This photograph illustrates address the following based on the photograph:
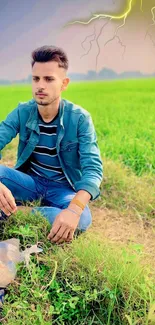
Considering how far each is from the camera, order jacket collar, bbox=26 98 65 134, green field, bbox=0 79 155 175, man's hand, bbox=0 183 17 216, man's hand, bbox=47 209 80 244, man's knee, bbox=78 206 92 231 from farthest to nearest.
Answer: green field, bbox=0 79 155 175 → jacket collar, bbox=26 98 65 134 → man's knee, bbox=78 206 92 231 → man's hand, bbox=0 183 17 216 → man's hand, bbox=47 209 80 244

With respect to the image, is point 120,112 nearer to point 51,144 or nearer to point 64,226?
point 51,144

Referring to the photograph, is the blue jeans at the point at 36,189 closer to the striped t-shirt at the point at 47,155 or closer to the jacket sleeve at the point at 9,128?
the striped t-shirt at the point at 47,155

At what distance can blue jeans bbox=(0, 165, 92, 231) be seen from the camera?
2.41 metres

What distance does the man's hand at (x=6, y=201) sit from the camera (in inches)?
81.8

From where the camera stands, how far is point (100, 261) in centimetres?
191

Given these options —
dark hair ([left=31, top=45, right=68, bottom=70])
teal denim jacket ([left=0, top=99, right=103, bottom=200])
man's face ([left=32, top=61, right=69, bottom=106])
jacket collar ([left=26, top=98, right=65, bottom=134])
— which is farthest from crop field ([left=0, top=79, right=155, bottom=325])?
dark hair ([left=31, top=45, right=68, bottom=70])

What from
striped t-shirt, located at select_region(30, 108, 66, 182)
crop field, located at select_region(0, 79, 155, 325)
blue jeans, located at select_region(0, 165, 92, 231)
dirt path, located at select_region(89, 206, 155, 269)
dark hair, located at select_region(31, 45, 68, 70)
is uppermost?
dark hair, located at select_region(31, 45, 68, 70)

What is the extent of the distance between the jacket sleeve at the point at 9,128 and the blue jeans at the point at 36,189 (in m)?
0.15

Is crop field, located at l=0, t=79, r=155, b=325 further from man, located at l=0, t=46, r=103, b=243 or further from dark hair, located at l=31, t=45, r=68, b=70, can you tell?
dark hair, located at l=31, t=45, r=68, b=70

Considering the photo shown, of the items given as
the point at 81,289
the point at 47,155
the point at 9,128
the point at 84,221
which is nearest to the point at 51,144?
the point at 47,155

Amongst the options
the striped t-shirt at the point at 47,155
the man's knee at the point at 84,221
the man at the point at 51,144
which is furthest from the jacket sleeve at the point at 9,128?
the man's knee at the point at 84,221

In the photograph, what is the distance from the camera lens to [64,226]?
196 cm

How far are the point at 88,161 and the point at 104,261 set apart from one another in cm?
52

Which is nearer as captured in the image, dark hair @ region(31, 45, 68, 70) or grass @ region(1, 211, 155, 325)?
grass @ region(1, 211, 155, 325)
